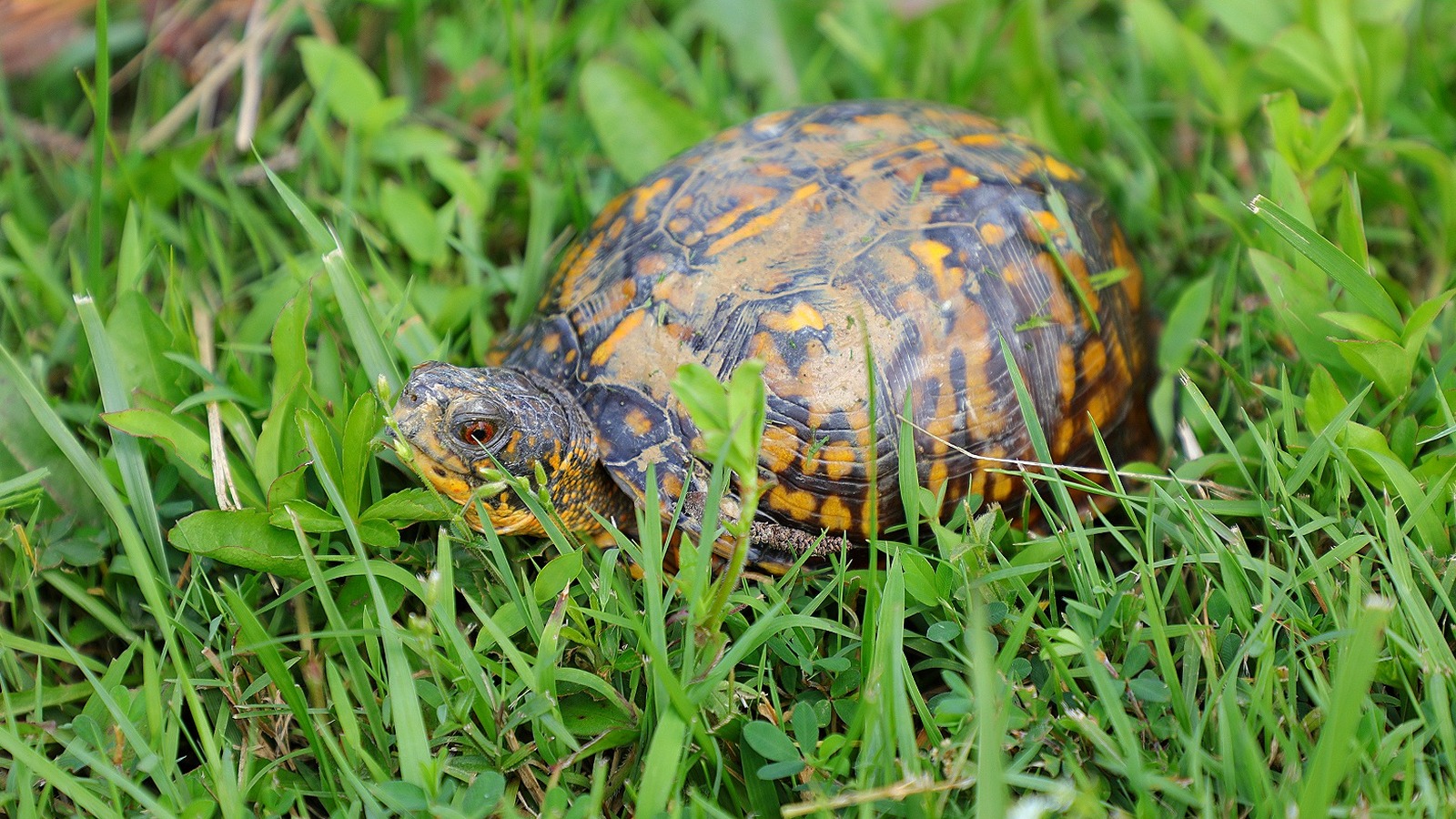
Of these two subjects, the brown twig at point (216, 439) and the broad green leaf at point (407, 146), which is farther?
the broad green leaf at point (407, 146)

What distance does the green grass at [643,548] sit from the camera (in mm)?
1591

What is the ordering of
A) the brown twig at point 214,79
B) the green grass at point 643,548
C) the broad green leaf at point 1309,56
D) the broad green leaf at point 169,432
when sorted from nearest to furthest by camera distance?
the green grass at point 643,548, the broad green leaf at point 169,432, the broad green leaf at point 1309,56, the brown twig at point 214,79

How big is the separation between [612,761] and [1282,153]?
200 centimetres

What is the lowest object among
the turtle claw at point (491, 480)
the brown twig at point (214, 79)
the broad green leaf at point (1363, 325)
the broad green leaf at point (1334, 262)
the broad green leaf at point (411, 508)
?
the broad green leaf at point (411, 508)

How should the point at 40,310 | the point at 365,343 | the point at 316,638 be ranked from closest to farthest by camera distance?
the point at 316,638
the point at 365,343
the point at 40,310

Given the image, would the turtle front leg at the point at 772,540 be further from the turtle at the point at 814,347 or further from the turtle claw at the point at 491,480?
the turtle claw at the point at 491,480

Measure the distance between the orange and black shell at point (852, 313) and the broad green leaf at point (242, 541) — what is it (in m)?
0.61

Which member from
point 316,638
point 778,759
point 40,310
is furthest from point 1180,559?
point 40,310

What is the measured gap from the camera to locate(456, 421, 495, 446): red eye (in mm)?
1842

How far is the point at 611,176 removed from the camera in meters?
2.82

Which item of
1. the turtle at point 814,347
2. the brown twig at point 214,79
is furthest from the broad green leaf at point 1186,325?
the brown twig at point 214,79

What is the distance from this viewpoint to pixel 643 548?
1625 mm

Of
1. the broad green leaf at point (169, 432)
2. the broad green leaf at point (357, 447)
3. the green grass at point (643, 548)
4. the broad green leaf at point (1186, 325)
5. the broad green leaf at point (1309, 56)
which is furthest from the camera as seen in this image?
the broad green leaf at point (1309, 56)

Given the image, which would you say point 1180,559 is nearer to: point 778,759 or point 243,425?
point 778,759
